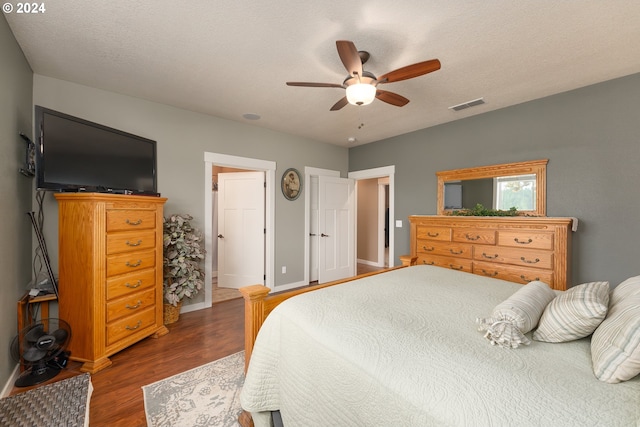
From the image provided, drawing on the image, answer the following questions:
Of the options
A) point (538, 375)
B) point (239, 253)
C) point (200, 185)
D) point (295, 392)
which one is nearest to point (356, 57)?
point (538, 375)

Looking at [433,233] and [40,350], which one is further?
[433,233]

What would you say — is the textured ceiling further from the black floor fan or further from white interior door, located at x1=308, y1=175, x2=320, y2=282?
the black floor fan

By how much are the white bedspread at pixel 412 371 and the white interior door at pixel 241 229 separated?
2.68 meters

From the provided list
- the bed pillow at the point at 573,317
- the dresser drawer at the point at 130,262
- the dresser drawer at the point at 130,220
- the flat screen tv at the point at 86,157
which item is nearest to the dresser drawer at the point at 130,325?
the dresser drawer at the point at 130,262

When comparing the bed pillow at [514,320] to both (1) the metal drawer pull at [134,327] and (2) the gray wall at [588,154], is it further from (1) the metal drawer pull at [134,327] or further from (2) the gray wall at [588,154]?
(1) the metal drawer pull at [134,327]

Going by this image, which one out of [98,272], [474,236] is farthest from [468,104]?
[98,272]

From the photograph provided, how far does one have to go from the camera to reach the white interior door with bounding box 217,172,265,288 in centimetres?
417

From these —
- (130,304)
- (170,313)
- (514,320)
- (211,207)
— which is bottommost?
(170,313)

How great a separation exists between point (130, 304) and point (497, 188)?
426cm

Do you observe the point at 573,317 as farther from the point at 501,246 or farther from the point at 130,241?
the point at 130,241

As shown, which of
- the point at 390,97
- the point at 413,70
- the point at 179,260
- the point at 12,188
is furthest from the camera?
the point at 179,260

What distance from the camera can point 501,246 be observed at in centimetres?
281

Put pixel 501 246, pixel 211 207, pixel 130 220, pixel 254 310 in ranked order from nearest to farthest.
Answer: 1. pixel 254 310
2. pixel 130 220
3. pixel 501 246
4. pixel 211 207

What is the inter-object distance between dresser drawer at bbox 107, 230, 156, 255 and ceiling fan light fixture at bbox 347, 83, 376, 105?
7.40 ft
